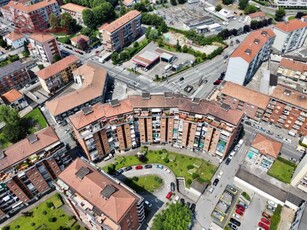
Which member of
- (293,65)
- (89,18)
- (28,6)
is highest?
(28,6)

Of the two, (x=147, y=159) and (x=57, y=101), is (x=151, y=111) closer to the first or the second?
(x=147, y=159)

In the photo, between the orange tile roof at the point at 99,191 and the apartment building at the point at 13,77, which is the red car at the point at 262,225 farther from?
the apartment building at the point at 13,77

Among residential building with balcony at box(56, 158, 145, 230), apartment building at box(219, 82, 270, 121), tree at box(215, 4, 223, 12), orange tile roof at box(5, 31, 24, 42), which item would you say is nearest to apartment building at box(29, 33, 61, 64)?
orange tile roof at box(5, 31, 24, 42)

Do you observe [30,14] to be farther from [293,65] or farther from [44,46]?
[293,65]

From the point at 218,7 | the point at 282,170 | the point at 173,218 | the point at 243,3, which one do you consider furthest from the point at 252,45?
the point at 173,218

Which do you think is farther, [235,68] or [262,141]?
[235,68]

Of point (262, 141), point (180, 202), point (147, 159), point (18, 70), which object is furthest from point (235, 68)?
point (18, 70)
